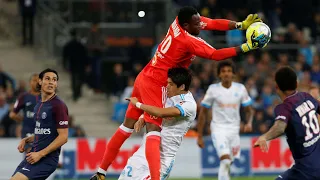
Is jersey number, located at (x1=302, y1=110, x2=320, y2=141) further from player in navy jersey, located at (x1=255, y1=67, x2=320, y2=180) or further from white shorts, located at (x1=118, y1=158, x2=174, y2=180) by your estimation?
white shorts, located at (x1=118, y1=158, x2=174, y2=180)

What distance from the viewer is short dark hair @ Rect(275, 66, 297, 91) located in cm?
1034

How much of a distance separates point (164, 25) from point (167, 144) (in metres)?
14.2

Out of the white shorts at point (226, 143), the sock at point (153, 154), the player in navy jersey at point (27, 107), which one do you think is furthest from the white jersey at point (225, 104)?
the sock at point (153, 154)

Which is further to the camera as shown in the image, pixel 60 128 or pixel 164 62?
pixel 164 62

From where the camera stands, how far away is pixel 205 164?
20516 millimetres

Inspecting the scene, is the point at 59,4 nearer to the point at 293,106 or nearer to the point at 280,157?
the point at 280,157

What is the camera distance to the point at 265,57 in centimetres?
2514

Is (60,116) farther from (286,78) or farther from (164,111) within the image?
(286,78)

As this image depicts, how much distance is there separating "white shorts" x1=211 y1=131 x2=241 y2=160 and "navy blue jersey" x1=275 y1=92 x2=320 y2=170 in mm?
4756

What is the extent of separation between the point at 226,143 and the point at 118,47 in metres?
10.9

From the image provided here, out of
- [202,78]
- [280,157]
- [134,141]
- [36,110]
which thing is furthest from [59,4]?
[36,110]

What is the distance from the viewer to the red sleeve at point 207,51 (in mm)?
11430

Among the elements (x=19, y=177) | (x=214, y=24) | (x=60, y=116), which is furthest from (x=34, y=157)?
(x=214, y=24)

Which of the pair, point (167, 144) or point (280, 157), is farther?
point (280, 157)
